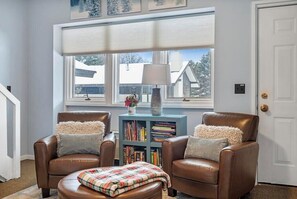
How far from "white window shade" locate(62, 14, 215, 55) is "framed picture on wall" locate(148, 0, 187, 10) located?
0.65 feet

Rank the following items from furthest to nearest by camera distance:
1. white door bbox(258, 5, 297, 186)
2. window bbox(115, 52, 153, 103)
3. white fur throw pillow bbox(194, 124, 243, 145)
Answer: window bbox(115, 52, 153, 103) → white door bbox(258, 5, 297, 186) → white fur throw pillow bbox(194, 124, 243, 145)

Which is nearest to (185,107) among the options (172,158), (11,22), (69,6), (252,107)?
(252,107)

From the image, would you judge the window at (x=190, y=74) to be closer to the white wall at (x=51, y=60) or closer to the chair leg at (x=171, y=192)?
the white wall at (x=51, y=60)

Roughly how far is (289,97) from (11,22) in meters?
3.84

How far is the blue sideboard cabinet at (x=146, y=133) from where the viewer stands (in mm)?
3564

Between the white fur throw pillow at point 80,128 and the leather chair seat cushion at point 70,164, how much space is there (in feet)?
1.60

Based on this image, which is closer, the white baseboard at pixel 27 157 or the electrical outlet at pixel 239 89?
the electrical outlet at pixel 239 89

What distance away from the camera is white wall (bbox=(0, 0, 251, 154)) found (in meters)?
3.49

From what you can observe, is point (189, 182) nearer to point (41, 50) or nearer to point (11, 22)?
point (41, 50)

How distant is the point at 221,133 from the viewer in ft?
9.89

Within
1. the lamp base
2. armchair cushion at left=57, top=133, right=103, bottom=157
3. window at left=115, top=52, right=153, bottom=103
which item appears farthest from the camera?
window at left=115, top=52, right=153, bottom=103

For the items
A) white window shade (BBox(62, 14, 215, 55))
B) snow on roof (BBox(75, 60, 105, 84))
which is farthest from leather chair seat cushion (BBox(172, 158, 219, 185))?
snow on roof (BBox(75, 60, 105, 84))

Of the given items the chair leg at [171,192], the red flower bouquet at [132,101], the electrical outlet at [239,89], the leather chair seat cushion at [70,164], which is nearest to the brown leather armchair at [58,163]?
the leather chair seat cushion at [70,164]

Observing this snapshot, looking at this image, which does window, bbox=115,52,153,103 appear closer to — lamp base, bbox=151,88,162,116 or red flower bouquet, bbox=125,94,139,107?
red flower bouquet, bbox=125,94,139,107
